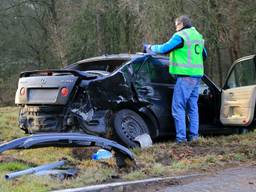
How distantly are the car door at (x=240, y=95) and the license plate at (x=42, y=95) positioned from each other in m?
3.13

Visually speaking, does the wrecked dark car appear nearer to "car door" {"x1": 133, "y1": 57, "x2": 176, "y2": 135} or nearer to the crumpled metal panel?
"car door" {"x1": 133, "y1": 57, "x2": 176, "y2": 135}

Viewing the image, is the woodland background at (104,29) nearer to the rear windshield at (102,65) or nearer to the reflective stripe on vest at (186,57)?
the reflective stripe on vest at (186,57)

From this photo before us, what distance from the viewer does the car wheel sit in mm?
7535

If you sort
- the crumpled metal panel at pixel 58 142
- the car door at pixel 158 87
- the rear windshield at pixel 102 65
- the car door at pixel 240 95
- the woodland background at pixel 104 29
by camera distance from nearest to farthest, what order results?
the crumpled metal panel at pixel 58 142 < the car door at pixel 158 87 < the rear windshield at pixel 102 65 < the car door at pixel 240 95 < the woodland background at pixel 104 29

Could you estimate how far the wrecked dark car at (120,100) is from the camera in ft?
24.1

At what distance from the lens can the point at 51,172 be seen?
5500 mm

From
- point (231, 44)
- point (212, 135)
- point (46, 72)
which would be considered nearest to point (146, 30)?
point (231, 44)

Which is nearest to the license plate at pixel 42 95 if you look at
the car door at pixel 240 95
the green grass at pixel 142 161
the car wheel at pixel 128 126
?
the green grass at pixel 142 161

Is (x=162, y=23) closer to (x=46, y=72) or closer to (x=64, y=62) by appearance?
(x=64, y=62)

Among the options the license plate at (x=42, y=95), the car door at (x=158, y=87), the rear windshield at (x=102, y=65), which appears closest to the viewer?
the license plate at (x=42, y=95)

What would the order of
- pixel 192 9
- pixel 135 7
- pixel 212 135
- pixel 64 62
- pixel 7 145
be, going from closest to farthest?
pixel 7 145
pixel 212 135
pixel 192 9
pixel 135 7
pixel 64 62

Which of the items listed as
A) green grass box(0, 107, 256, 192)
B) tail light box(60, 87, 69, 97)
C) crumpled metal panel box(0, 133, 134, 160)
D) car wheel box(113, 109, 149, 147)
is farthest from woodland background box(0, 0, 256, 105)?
crumpled metal panel box(0, 133, 134, 160)

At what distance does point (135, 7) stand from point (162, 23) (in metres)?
1.65

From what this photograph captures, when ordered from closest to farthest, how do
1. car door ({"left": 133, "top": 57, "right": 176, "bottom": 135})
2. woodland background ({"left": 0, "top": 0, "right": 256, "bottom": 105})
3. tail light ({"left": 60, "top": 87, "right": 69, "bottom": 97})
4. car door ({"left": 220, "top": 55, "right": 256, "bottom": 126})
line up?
tail light ({"left": 60, "top": 87, "right": 69, "bottom": 97}) → car door ({"left": 133, "top": 57, "right": 176, "bottom": 135}) → car door ({"left": 220, "top": 55, "right": 256, "bottom": 126}) → woodland background ({"left": 0, "top": 0, "right": 256, "bottom": 105})
